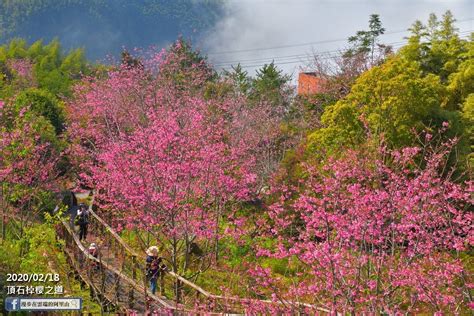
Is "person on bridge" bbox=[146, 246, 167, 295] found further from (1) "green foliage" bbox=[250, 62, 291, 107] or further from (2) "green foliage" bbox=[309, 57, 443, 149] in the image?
(1) "green foliage" bbox=[250, 62, 291, 107]

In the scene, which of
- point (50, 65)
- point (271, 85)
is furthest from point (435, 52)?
point (50, 65)

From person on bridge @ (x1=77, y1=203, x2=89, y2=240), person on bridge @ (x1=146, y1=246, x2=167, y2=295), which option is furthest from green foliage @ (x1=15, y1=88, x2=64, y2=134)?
person on bridge @ (x1=146, y1=246, x2=167, y2=295)

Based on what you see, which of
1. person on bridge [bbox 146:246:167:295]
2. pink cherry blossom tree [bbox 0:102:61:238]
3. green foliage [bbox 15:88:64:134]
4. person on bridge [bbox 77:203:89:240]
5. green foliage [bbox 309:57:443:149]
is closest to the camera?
person on bridge [bbox 146:246:167:295]

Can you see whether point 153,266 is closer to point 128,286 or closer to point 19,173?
point 128,286

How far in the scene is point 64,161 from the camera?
29.5m

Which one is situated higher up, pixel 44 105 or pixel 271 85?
pixel 271 85

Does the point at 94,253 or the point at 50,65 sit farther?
the point at 50,65

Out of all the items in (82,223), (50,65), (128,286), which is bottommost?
(128,286)

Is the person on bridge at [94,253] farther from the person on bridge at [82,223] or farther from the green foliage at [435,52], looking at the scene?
the green foliage at [435,52]

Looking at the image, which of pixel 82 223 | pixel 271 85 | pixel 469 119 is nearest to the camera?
pixel 82 223

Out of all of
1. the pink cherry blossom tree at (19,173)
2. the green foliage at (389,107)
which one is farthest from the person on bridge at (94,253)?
the green foliage at (389,107)

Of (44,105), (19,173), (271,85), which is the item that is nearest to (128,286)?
(19,173)

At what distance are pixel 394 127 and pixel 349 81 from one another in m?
12.5

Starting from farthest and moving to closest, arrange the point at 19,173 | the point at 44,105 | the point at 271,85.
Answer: the point at 271,85 < the point at 44,105 < the point at 19,173
